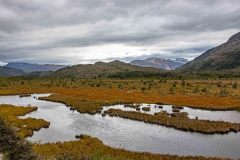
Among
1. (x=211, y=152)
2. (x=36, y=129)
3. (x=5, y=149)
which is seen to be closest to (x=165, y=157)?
(x=211, y=152)

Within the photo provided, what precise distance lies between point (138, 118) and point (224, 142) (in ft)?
65.6

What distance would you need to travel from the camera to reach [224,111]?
68.5 meters

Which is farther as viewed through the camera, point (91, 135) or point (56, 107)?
point (56, 107)

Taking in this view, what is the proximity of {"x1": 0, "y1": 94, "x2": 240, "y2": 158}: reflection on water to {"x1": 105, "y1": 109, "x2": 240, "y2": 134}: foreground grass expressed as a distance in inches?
69.9

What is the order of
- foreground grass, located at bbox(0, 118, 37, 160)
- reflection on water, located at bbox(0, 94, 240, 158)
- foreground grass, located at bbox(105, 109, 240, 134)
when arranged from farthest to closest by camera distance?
foreground grass, located at bbox(105, 109, 240, 134) → reflection on water, located at bbox(0, 94, 240, 158) → foreground grass, located at bbox(0, 118, 37, 160)

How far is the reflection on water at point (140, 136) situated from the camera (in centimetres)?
3888

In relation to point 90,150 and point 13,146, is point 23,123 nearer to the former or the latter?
point 90,150

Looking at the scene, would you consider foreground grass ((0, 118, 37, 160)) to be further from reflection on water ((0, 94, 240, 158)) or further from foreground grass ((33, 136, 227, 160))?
reflection on water ((0, 94, 240, 158))

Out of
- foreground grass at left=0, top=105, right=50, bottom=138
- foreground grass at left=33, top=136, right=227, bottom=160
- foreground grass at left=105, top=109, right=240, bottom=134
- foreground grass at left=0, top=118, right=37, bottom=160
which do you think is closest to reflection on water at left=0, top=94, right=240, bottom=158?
foreground grass at left=0, top=105, right=50, bottom=138

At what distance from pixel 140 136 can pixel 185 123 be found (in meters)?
10.4

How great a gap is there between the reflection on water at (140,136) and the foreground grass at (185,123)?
178cm

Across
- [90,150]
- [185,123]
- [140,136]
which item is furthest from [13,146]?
[185,123]

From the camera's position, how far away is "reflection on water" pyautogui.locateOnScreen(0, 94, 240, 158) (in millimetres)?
38875

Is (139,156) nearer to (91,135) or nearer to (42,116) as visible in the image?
(91,135)
